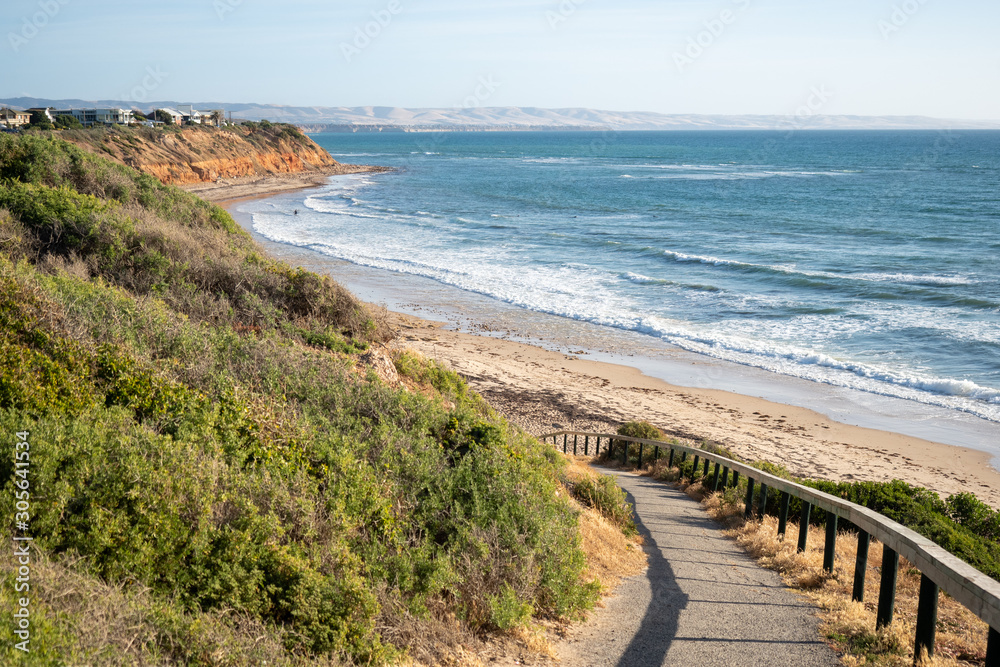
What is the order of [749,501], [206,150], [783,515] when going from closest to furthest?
[783,515] → [749,501] → [206,150]

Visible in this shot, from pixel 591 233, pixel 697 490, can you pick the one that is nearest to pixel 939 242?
pixel 591 233

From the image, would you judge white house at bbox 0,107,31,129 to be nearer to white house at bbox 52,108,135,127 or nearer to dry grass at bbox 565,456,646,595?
white house at bbox 52,108,135,127

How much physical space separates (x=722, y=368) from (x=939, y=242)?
1115 inches

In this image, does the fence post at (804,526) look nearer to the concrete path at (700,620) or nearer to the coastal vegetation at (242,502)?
the concrete path at (700,620)

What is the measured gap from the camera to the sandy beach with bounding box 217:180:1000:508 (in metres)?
14.9

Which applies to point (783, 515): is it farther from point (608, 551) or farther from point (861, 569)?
point (861, 569)

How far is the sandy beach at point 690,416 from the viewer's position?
14.9 meters

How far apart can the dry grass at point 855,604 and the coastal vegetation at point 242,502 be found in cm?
180

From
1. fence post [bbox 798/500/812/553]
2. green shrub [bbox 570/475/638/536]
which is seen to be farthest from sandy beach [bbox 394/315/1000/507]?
fence post [bbox 798/500/812/553]

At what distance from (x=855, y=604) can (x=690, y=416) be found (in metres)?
12.9

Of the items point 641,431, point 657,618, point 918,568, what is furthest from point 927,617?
point 641,431

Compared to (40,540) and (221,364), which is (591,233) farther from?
(40,540)

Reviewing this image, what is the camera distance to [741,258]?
37.7m

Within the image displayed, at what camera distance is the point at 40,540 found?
140 inches
